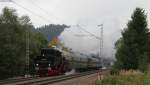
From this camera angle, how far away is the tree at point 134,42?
56.2 m

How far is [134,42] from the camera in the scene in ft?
188

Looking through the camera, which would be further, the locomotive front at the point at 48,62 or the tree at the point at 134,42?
the tree at the point at 134,42

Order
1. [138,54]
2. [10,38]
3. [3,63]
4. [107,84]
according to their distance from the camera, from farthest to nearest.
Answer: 1. [10,38]
2. [3,63]
3. [138,54]
4. [107,84]

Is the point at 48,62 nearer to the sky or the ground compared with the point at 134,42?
nearer to the ground

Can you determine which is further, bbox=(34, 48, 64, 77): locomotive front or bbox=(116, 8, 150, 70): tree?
bbox=(116, 8, 150, 70): tree

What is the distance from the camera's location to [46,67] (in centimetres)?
4991

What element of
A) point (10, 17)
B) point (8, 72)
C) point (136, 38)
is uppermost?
point (10, 17)

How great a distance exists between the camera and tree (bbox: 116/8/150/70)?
5619cm

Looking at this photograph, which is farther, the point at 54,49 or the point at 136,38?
the point at 136,38

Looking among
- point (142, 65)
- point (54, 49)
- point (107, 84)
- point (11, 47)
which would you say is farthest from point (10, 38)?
point (107, 84)

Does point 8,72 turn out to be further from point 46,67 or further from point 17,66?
point 46,67

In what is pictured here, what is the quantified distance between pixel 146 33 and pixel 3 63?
20.1 m

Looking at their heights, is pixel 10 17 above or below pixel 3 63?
above

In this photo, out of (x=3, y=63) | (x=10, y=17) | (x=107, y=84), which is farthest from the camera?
(x=10, y=17)
